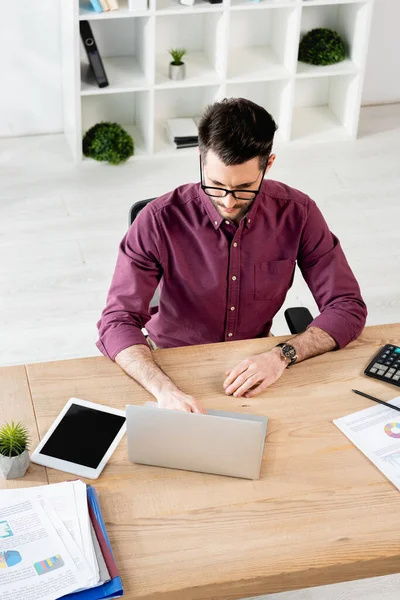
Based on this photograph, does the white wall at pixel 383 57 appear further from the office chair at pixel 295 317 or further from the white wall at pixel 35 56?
the office chair at pixel 295 317

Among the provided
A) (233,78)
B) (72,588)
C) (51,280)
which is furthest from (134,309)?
(233,78)

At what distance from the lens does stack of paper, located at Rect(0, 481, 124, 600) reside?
65.4 inches

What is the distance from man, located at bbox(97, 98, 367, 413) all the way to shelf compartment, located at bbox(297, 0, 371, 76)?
2731mm

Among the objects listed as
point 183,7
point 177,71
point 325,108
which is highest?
point 183,7

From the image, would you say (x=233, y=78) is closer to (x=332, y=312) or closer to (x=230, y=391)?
(x=332, y=312)

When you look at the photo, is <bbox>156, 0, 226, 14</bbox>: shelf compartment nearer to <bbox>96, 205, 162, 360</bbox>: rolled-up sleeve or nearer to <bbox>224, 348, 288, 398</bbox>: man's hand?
<bbox>96, 205, 162, 360</bbox>: rolled-up sleeve

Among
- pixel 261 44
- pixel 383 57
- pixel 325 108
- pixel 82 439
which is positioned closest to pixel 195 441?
pixel 82 439

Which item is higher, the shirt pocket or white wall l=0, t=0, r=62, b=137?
the shirt pocket


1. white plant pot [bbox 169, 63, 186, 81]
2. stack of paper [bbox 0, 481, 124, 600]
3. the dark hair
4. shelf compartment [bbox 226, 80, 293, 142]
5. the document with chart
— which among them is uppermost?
the dark hair

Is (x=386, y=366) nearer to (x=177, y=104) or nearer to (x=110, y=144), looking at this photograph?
(x=110, y=144)

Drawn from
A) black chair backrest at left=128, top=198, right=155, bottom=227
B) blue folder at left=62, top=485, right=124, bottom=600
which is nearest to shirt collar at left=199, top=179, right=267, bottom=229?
black chair backrest at left=128, top=198, right=155, bottom=227

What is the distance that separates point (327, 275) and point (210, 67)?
A: 9.11ft

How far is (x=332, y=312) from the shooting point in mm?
2443

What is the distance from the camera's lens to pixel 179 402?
2.08 m
